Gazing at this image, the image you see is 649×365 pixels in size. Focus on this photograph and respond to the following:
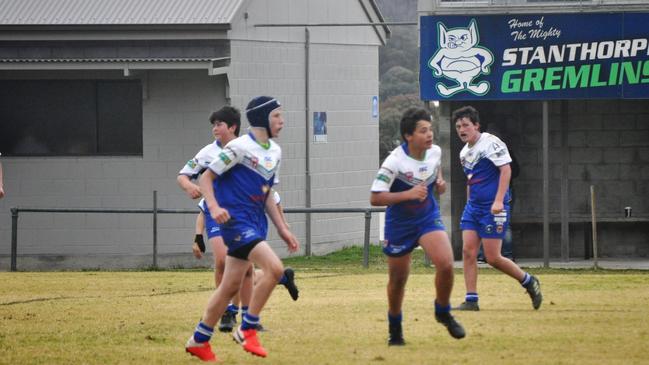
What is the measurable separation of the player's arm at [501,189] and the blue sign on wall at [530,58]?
24.4 feet

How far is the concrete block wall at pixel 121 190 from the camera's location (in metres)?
Answer: 24.7

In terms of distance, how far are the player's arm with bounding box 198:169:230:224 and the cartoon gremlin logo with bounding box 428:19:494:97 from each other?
11096 millimetres

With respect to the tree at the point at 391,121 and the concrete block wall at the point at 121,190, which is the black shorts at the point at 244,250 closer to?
the concrete block wall at the point at 121,190

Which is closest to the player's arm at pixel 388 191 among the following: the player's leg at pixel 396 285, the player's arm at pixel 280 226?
the player's leg at pixel 396 285

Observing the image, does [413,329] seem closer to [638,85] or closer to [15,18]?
[638,85]

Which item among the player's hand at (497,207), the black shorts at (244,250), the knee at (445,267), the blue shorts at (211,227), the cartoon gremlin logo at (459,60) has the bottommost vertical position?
the knee at (445,267)

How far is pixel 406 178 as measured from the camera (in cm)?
1138

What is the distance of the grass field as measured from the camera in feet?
36.5

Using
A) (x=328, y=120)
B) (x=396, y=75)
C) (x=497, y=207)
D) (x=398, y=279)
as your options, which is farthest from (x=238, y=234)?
(x=396, y=75)

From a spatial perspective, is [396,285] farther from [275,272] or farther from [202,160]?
[202,160]

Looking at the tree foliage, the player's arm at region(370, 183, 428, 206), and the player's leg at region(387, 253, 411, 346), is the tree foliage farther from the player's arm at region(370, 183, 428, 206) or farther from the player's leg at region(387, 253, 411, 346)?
the player's arm at region(370, 183, 428, 206)

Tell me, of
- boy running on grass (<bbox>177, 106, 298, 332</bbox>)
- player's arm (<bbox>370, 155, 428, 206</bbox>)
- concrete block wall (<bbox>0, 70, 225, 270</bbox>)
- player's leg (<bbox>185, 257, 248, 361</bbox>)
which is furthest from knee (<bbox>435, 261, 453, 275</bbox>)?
concrete block wall (<bbox>0, 70, 225, 270</bbox>)

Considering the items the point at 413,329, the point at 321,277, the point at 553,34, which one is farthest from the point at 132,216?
the point at 413,329

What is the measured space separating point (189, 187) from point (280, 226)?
1.75 metres
